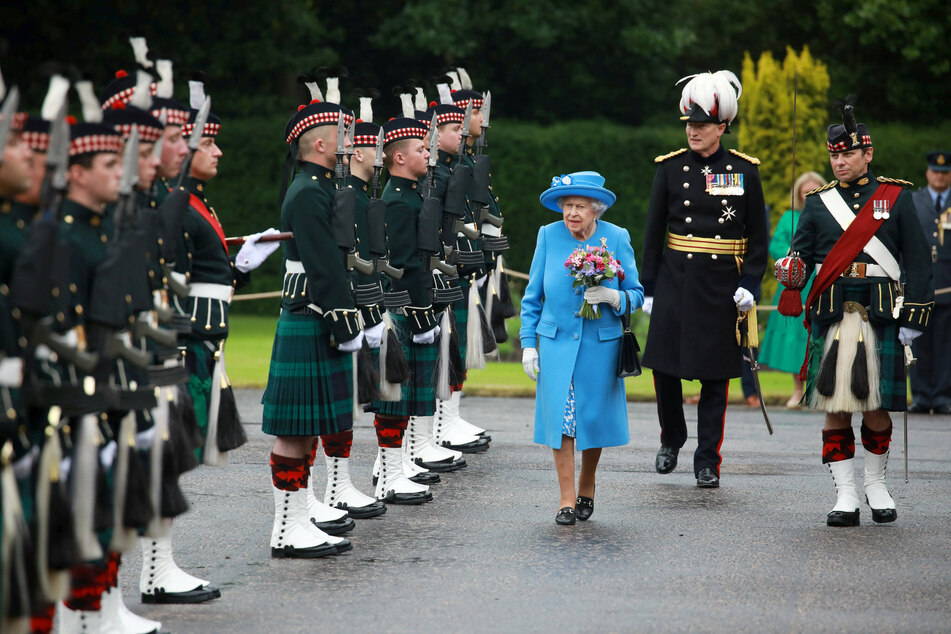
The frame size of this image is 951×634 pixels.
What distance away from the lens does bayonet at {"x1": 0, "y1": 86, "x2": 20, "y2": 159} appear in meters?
4.16

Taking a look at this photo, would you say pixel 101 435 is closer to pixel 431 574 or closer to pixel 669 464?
pixel 431 574

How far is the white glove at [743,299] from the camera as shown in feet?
27.6

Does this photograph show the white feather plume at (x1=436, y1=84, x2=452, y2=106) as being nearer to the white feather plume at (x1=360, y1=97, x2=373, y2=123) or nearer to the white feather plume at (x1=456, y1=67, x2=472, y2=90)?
the white feather plume at (x1=456, y1=67, x2=472, y2=90)

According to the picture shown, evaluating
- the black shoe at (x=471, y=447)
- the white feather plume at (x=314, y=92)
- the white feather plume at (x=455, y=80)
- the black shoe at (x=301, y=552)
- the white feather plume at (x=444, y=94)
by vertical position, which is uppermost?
the white feather plume at (x=455, y=80)

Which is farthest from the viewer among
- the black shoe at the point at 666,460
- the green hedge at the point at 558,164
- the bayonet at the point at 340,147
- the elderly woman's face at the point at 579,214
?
the green hedge at the point at 558,164

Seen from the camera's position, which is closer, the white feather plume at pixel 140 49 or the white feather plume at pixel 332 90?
the white feather plume at pixel 140 49

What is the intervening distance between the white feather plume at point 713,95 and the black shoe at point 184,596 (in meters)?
4.44

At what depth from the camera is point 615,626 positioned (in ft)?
18.0

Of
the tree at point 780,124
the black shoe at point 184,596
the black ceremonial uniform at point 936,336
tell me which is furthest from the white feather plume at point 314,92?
the tree at point 780,124

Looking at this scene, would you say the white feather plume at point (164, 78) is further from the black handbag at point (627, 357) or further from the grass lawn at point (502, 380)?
the grass lawn at point (502, 380)

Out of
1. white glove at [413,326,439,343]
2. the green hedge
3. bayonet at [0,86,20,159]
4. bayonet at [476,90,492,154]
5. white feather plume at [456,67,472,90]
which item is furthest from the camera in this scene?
the green hedge

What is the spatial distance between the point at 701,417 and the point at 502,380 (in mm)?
5452

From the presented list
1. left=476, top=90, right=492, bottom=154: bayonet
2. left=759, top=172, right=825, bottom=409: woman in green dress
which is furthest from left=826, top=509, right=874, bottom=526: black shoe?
left=759, top=172, right=825, bottom=409: woman in green dress

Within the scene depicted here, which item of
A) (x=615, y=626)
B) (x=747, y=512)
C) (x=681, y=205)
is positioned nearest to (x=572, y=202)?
(x=681, y=205)
